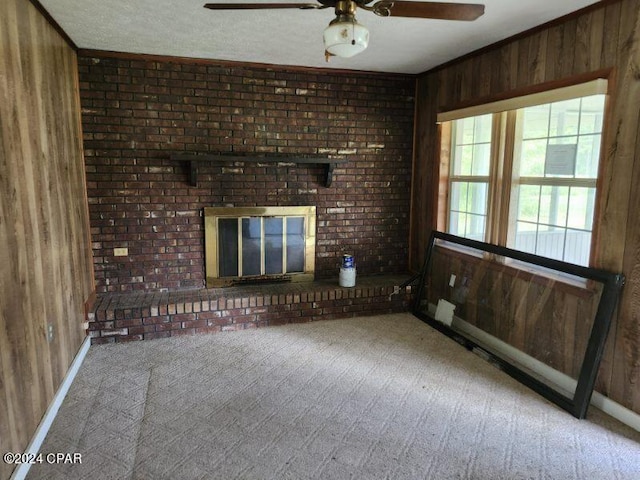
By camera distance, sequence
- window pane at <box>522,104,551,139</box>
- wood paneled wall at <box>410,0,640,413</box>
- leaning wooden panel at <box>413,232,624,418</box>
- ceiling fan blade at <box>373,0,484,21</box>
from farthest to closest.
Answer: window pane at <box>522,104,551,139</box>
leaning wooden panel at <box>413,232,624,418</box>
wood paneled wall at <box>410,0,640,413</box>
ceiling fan blade at <box>373,0,484,21</box>

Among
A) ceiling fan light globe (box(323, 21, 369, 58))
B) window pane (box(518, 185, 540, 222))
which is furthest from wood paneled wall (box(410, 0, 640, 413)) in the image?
ceiling fan light globe (box(323, 21, 369, 58))

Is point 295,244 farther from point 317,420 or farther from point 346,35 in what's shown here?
point 346,35

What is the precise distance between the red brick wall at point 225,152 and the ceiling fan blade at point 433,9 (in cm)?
229

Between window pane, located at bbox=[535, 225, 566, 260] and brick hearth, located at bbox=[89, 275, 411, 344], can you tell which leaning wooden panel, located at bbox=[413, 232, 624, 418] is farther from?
brick hearth, located at bbox=[89, 275, 411, 344]

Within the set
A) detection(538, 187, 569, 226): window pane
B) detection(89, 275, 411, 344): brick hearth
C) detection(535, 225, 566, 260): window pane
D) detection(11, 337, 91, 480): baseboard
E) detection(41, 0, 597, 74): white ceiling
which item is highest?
detection(41, 0, 597, 74): white ceiling

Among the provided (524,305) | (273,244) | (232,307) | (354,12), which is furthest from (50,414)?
(524,305)

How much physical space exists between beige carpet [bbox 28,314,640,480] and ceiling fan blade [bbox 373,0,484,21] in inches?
87.6

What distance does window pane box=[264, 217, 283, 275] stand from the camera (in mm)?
4340

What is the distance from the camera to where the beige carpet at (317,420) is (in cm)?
217

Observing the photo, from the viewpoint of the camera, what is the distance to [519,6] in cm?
264

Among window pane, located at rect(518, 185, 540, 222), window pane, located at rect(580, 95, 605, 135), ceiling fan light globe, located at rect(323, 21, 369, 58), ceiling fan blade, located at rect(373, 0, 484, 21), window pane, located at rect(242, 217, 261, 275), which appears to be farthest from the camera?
window pane, located at rect(242, 217, 261, 275)

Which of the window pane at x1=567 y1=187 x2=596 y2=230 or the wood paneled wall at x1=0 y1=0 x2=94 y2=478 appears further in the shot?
the window pane at x1=567 y1=187 x2=596 y2=230

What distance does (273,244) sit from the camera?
4.37 meters
